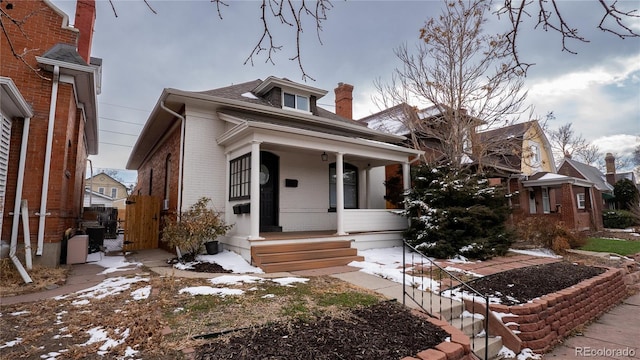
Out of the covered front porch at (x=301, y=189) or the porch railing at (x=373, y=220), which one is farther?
the porch railing at (x=373, y=220)

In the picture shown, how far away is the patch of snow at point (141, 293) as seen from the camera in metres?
4.54

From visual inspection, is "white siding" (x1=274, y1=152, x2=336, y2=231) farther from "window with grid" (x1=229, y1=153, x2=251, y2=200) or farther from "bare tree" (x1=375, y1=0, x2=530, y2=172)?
"bare tree" (x1=375, y1=0, x2=530, y2=172)

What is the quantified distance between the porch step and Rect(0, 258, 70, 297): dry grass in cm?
353

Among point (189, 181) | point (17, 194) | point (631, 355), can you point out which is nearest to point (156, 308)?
point (17, 194)

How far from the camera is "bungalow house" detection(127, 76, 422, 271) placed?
8.06 metres

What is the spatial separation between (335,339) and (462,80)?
31.0 feet

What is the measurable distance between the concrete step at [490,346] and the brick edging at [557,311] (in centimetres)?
34

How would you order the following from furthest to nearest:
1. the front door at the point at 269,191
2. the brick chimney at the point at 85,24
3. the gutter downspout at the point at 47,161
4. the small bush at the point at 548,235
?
the front door at the point at 269,191
the small bush at the point at 548,235
the brick chimney at the point at 85,24
the gutter downspout at the point at 47,161

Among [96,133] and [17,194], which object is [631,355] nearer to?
[17,194]

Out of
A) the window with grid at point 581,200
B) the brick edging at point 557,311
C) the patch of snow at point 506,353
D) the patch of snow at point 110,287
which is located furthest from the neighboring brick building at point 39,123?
the window with grid at point 581,200

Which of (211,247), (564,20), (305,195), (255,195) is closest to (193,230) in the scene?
(211,247)

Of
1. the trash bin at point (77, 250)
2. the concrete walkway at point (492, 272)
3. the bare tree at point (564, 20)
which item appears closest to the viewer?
the bare tree at point (564, 20)

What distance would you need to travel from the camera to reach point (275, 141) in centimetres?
812

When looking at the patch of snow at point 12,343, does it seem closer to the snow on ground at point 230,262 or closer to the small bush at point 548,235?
the snow on ground at point 230,262
